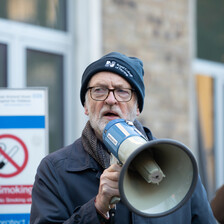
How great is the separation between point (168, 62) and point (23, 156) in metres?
4.00

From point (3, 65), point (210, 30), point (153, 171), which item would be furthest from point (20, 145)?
point (210, 30)

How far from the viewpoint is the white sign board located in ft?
13.0

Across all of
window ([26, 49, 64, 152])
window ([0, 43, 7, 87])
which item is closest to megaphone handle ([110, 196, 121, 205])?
window ([0, 43, 7, 87])

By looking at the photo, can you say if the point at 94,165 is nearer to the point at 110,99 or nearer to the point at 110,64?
the point at 110,99

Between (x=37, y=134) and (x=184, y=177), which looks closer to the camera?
(x=184, y=177)

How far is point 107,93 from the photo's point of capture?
9.82ft

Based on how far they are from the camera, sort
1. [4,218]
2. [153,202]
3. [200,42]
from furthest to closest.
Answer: [200,42] < [4,218] < [153,202]

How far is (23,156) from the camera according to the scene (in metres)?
Result: 4.03

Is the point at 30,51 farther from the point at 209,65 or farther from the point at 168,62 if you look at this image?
the point at 209,65

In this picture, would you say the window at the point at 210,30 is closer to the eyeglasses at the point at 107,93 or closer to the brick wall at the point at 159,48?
the brick wall at the point at 159,48

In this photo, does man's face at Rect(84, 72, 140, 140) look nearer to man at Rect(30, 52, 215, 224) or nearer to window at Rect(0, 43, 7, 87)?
man at Rect(30, 52, 215, 224)

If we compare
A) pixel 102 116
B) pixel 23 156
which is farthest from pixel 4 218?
pixel 102 116

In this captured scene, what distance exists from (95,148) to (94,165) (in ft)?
0.27

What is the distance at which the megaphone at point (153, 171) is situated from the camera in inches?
98.7
